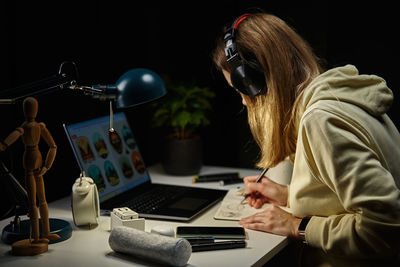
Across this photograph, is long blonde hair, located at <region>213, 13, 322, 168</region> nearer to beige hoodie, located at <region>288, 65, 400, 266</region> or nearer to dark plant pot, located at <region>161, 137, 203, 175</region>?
beige hoodie, located at <region>288, 65, 400, 266</region>

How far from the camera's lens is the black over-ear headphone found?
134cm

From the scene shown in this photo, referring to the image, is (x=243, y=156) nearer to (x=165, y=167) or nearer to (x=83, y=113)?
(x=165, y=167)

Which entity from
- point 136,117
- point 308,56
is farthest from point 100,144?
point 308,56

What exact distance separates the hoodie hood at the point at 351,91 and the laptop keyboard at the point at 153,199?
0.60 metres

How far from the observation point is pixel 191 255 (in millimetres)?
1170

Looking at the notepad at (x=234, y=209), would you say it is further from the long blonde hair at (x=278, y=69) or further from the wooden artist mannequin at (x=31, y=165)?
the wooden artist mannequin at (x=31, y=165)

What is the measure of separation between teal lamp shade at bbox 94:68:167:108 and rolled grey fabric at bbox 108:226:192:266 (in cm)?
33

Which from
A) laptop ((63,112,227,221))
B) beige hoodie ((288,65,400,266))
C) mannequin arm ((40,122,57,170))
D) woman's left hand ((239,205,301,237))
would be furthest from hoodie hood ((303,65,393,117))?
mannequin arm ((40,122,57,170))

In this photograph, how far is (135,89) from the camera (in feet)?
4.05

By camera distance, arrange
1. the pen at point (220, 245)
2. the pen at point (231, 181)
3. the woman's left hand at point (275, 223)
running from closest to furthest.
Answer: the pen at point (220, 245) → the woman's left hand at point (275, 223) → the pen at point (231, 181)

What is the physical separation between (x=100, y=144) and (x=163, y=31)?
2.61 feet

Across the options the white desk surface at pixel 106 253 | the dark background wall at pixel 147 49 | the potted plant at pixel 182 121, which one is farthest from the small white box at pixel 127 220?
the potted plant at pixel 182 121

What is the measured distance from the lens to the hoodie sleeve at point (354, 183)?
3.50ft

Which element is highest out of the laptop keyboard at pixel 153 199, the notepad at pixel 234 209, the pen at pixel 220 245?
the pen at pixel 220 245
